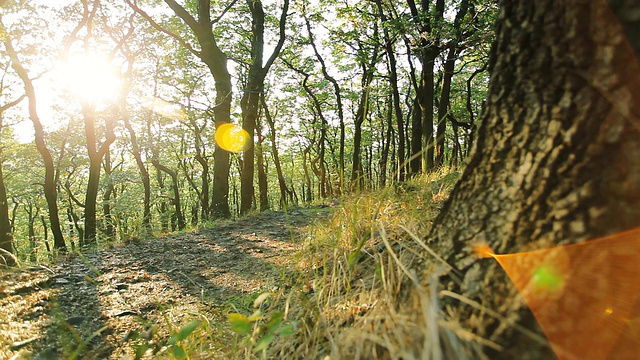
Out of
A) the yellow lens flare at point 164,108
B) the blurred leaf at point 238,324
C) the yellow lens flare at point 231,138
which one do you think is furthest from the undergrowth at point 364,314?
the yellow lens flare at point 164,108

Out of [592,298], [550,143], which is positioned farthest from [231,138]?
[592,298]

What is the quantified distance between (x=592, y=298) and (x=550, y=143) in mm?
389

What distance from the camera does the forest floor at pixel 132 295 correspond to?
6.60 feet

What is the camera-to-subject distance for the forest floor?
2.01m

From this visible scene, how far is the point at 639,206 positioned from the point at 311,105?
19099 millimetres

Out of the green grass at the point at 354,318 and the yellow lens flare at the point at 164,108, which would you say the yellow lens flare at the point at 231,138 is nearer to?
the green grass at the point at 354,318

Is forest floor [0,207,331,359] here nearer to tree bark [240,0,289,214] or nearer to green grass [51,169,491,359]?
green grass [51,169,491,359]

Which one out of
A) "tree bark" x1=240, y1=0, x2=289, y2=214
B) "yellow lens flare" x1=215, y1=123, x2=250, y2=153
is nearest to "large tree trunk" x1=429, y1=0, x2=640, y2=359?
"yellow lens flare" x1=215, y1=123, x2=250, y2=153

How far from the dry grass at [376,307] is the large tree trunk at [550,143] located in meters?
0.11

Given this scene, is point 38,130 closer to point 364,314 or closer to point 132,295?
point 132,295

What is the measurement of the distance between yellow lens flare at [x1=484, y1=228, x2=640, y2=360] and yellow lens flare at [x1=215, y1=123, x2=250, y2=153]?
7821 millimetres

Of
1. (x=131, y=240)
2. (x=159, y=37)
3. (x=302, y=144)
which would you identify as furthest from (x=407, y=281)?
(x=302, y=144)

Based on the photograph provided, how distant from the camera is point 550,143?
896 millimetres

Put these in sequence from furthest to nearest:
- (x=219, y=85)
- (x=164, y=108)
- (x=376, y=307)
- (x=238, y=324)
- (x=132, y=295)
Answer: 1. (x=164, y=108)
2. (x=219, y=85)
3. (x=132, y=295)
4. (x=376, y=307)
5. (x=238, y=324)
